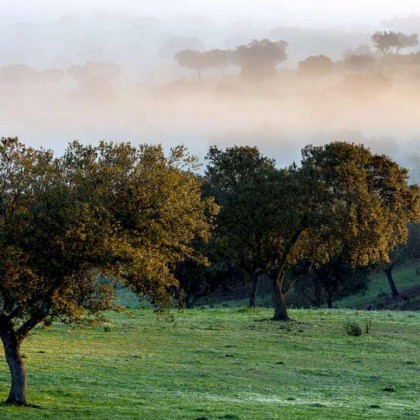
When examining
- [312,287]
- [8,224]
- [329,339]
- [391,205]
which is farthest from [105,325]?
[312,287]

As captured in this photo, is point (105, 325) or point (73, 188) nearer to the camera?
point (73, 188)

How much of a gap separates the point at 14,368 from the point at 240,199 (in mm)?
39588

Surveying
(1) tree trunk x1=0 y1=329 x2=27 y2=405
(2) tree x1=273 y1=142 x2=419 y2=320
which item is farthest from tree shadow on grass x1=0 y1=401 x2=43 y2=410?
(2) tree x1=273 y1=142 x2=419 y2=320

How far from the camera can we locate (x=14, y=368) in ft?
103

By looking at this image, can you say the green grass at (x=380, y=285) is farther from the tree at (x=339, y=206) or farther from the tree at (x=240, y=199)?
the tree at (x=240, y=199)

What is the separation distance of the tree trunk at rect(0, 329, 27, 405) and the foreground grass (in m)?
0.97

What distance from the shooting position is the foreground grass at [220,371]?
3187cm

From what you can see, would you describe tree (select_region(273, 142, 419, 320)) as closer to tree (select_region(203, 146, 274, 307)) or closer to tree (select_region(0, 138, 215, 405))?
tree (select_region(203, 146, 274, 307))

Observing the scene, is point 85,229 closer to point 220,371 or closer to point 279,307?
point 220,371

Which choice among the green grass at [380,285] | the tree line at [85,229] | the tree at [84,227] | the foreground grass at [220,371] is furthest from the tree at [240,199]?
the green grass at [380,285]

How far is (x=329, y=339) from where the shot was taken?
59.1 m

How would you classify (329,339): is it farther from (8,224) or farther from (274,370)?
(8,224)

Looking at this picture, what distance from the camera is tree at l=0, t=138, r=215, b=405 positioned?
28375 mm

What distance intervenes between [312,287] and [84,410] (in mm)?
108239
